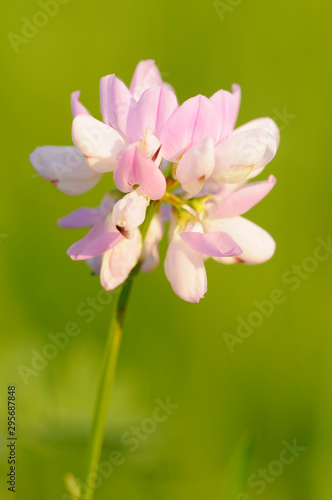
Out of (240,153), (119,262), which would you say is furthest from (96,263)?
(240,153)

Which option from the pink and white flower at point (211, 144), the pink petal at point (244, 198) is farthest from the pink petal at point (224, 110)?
the pink petal at point (244, 198)

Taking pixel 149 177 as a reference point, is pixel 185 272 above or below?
below

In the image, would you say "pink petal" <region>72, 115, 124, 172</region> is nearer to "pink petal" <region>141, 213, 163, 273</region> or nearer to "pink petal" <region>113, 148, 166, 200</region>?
"pink petal" <region>113, 148, 166, 200</region>

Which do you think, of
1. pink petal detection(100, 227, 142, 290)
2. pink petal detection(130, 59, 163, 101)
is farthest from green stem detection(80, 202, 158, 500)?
pink petal detection(130, 59, 163, 101)

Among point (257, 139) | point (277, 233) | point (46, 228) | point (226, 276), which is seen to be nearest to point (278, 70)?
point (277, 233)

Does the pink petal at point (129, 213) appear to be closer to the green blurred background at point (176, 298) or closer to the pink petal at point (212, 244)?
the pink petal at point (212, 244)

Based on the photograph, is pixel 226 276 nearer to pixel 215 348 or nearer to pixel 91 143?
pixel 215 348

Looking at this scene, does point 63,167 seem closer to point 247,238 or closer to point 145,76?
point 145,76
